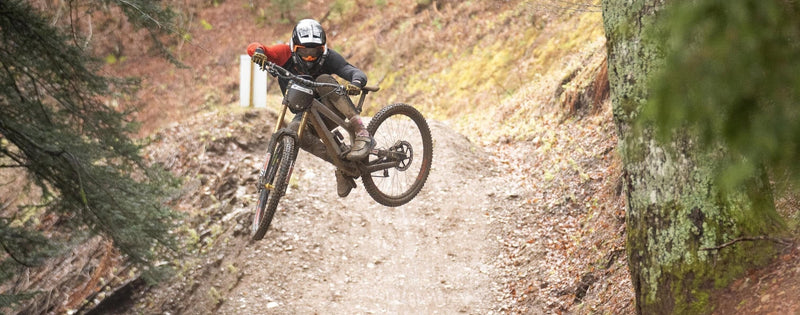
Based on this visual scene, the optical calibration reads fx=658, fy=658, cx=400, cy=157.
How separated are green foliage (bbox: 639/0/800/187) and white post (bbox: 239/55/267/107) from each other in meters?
10.3

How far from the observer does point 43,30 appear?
8.27 m

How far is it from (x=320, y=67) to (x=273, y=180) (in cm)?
112

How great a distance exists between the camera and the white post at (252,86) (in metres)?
12.6

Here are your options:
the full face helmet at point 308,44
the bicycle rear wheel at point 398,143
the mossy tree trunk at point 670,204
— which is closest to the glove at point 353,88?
the full face helmet at point 308,44

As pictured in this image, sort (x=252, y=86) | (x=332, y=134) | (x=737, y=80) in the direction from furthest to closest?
(x=252, y=86) → (x=332, y=134) → (x=737, y=80)

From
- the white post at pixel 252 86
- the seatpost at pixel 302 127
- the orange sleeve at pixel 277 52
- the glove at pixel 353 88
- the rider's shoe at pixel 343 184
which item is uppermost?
the white post at pixel 252 86

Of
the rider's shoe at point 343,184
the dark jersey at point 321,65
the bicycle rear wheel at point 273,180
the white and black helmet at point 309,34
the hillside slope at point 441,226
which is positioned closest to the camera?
the white and black helmet at point 309,34

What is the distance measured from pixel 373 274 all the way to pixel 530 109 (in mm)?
7014

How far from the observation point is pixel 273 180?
19.8 feet

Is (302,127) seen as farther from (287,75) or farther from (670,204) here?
(670,204)

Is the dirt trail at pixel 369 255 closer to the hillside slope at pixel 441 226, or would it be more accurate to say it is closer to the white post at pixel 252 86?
the hillside slope at pixel 441 226

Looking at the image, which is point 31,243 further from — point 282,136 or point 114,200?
point 282,136

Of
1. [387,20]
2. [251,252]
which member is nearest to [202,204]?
[251,252]

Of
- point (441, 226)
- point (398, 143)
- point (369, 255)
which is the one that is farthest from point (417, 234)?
point (398, 143)
